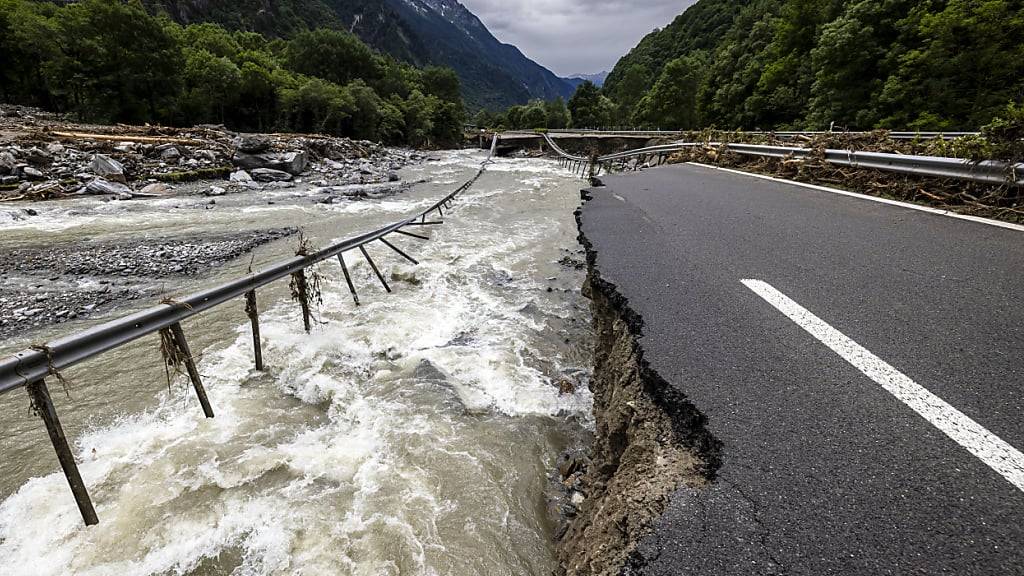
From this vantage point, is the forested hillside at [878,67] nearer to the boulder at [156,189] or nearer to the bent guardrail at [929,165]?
the bent guardrail at [929,165]

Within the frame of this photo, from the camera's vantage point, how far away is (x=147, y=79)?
98.7 ft

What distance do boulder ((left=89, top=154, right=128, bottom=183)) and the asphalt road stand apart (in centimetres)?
1862

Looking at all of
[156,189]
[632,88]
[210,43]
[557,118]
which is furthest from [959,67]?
[557,118]

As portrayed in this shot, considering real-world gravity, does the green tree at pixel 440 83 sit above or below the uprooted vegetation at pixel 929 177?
above

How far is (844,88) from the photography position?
81.9ft

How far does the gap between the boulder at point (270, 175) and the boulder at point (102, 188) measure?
5314 millimetres

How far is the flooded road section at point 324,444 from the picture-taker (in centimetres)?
250

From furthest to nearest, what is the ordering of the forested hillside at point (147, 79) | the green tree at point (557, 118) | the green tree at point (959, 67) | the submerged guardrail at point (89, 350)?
the green tree at point (557, 118) → the forested hillside at point (147, 79) → the green tree at point (959, 67) → the submerged guardrail at point (89, 350)

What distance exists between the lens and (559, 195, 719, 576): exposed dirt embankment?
1685mm

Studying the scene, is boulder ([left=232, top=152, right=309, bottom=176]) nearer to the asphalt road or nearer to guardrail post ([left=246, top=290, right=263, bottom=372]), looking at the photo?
guardrail post ([left=246, top=290, right=263, bottom=372])

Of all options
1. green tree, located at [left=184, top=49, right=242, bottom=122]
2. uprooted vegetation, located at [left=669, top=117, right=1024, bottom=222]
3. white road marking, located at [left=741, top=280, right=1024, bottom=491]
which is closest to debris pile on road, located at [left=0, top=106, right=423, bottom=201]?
green tree, located at [left=184, top=49, right=242, bottom=122]

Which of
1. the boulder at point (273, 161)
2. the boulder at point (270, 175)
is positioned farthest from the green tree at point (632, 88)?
the boulder at point (270, 175)

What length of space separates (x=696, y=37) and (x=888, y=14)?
279ft

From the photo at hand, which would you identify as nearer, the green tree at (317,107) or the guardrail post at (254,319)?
the guardrail post at (254,319)
